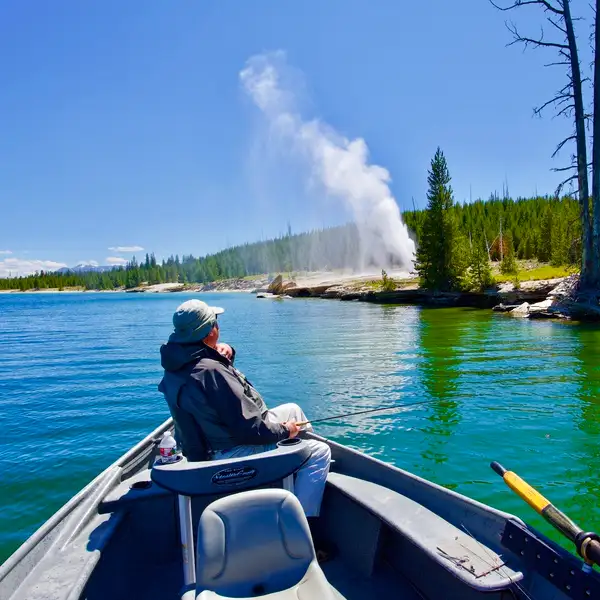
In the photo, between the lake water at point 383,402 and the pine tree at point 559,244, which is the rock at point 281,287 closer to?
the pine tree at point 559,244

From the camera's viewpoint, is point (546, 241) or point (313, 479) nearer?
point (313, 479)

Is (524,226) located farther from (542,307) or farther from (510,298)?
(542,307)

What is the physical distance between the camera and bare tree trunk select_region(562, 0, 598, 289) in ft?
104

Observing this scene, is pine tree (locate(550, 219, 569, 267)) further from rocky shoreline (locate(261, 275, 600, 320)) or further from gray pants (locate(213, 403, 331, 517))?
gray pants (locate(213, 403, 331, 517))

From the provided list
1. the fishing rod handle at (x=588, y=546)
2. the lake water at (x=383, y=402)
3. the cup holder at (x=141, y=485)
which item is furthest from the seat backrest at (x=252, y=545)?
the lake water at (x=383, y=402)

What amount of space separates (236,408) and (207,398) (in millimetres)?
237

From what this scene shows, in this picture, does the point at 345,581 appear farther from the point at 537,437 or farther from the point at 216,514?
the point at 537,437

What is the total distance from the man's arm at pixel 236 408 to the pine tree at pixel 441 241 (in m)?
57.0

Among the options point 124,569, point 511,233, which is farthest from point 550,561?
point 511,233

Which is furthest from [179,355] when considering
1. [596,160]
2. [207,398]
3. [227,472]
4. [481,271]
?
[481,271]

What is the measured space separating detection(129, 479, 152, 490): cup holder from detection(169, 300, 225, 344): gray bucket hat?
1734 mm

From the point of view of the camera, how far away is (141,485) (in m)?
4.86

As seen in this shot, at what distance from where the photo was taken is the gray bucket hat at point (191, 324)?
157 inches

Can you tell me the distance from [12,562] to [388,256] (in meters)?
111
